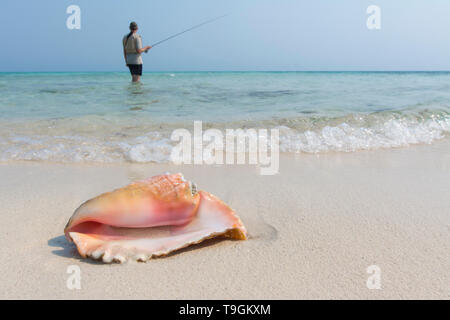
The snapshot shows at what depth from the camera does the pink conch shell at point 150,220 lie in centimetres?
150

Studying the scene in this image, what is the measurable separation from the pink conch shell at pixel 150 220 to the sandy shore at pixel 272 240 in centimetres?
6

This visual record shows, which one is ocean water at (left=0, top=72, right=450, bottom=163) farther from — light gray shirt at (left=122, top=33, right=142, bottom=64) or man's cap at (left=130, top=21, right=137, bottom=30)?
man's cap at (left=130, top=21, right=137, bottom=30)

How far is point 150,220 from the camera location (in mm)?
1617

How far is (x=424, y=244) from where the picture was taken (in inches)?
63.1

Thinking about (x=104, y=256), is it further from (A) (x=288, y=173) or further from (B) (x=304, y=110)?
(B) (x=304, y=110)

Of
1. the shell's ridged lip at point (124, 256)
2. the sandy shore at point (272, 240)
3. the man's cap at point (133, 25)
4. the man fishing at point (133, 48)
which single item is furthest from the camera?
the man fishing at point (133, 48)

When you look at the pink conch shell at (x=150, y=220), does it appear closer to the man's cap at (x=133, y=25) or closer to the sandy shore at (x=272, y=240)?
the sandy shore at (x=272, y=240)

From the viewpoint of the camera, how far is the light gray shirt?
9172 mm

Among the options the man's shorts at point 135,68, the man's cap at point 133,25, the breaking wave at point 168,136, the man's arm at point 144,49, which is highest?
the man's cap at point 133,25

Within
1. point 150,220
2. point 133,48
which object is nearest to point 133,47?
point 133,48

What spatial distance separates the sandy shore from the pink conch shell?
0.21 feet

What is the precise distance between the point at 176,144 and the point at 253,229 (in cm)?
198

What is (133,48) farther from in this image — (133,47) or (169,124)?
(169,124)

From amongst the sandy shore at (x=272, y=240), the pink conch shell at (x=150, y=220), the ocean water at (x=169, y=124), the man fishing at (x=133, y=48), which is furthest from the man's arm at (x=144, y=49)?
the pink conch shell at (x=150, y=220)
